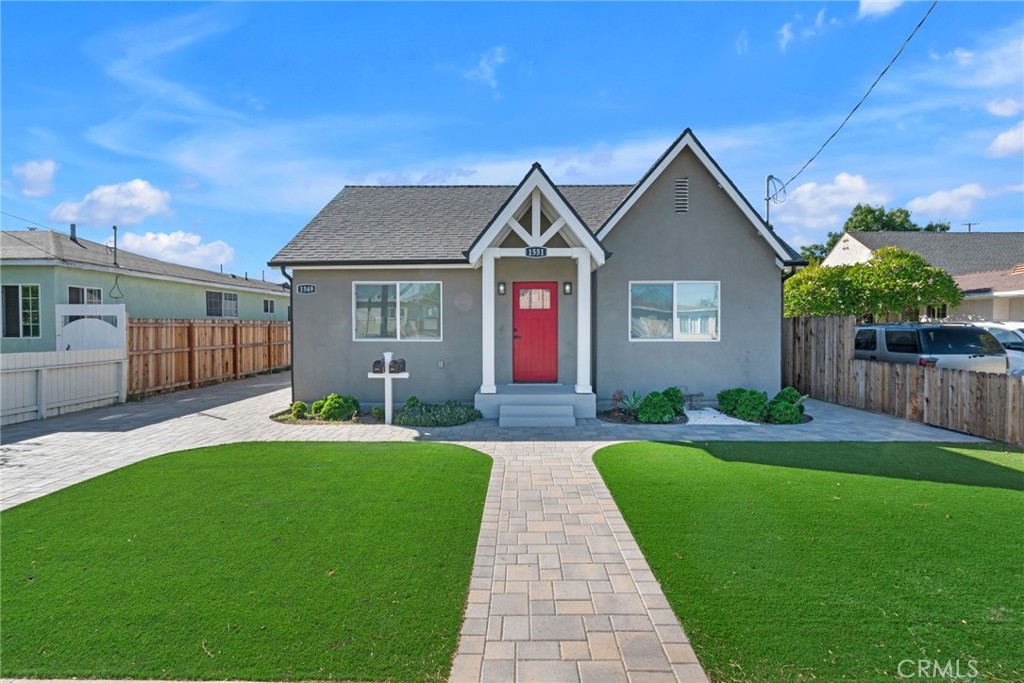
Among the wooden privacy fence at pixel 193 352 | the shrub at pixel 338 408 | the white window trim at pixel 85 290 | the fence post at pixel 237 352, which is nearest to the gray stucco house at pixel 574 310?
the shrub at pixel 338 408

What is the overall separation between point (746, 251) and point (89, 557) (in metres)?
12.4

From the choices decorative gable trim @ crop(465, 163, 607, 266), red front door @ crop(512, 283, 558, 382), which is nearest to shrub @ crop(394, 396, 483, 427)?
red front door @ crop(512, 283, 558, 382)

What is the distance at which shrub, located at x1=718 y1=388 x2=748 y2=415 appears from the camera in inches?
423

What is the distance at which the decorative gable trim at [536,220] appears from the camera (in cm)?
1005

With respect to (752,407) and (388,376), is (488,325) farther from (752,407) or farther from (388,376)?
(752,407)

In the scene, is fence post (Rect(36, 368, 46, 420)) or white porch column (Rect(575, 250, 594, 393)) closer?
fence post (Rect(36, 368, 46, 420))

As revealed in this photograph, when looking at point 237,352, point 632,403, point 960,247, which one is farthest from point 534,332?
point 960,247

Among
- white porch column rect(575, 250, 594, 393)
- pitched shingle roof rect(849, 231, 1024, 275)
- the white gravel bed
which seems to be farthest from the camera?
pitched shingle roof rect(849, 231, 1024, 275)

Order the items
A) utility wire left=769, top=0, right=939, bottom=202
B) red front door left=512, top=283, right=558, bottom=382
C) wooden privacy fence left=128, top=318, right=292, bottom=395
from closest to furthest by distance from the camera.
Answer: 1. utility wire left=769, top=0, right=939, bottom=202
2. red front door left=512, top=283, right=558, bottom=382
3. wooden privacy fence left=128, top=318, right=292, bottom=395

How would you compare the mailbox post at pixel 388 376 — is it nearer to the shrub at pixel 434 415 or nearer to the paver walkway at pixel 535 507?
the shrub at pixel 434 415

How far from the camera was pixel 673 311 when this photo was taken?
459 inches

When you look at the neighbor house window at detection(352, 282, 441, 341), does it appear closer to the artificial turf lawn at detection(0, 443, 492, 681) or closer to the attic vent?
the artificial turf lawn at detection(0, 443, 492, 681)

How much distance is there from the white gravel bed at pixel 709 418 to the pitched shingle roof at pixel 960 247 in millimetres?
24889

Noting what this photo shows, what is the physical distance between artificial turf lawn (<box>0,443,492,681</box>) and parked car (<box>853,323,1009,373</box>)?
10916mm
